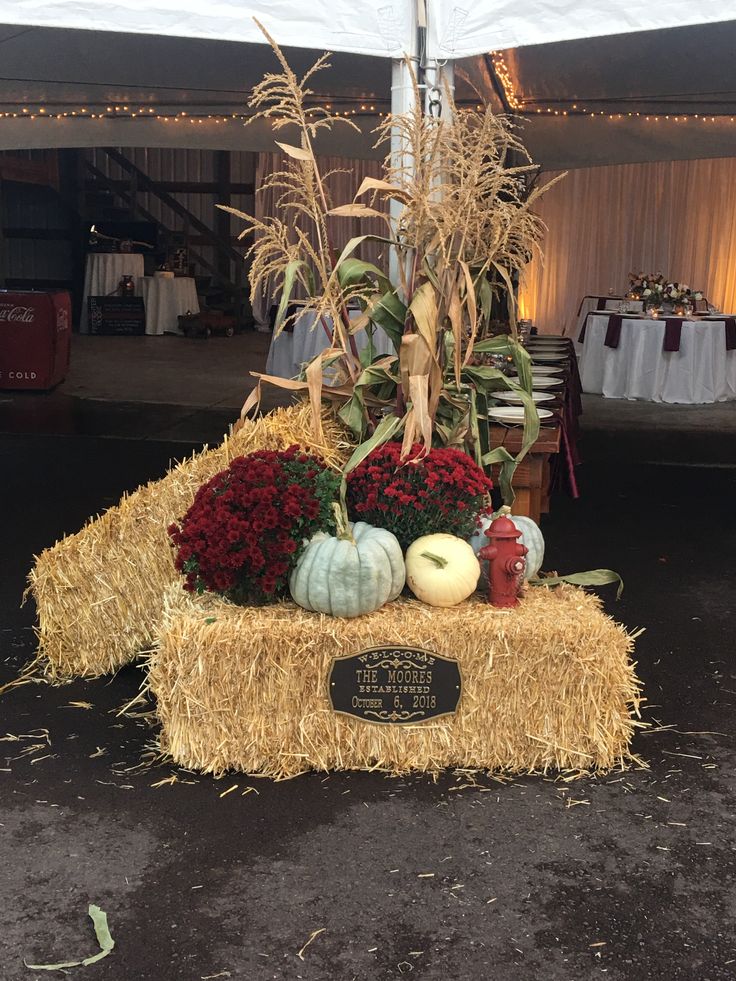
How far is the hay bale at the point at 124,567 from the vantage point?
319 centimetres

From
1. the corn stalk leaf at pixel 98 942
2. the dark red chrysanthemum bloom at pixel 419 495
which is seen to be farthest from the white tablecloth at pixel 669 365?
the corn stalk leaf at pixel 98 942

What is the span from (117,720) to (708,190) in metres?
12.6

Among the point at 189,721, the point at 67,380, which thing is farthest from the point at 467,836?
the point at 67,380

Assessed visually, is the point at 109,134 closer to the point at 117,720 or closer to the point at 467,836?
the point at 117,720

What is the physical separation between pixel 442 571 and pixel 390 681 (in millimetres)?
317

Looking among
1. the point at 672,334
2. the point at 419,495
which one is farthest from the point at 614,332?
the point at 419,495

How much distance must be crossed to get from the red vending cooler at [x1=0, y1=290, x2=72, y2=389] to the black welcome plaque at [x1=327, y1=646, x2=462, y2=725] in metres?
6.99

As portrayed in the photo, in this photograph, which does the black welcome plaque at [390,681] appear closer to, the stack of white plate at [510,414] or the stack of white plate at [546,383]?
the stack of white plate at [510,414]

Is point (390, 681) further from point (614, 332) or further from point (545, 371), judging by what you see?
point (614, 332)

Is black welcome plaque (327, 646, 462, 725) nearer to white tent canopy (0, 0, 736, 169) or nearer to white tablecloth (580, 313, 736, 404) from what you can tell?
white tent canopy (0, 0, 736, 169)

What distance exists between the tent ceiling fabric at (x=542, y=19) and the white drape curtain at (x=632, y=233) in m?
10.3

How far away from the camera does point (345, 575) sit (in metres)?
2.67

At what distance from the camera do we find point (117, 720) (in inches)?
119

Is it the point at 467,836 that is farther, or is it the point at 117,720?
the point at 117,720
